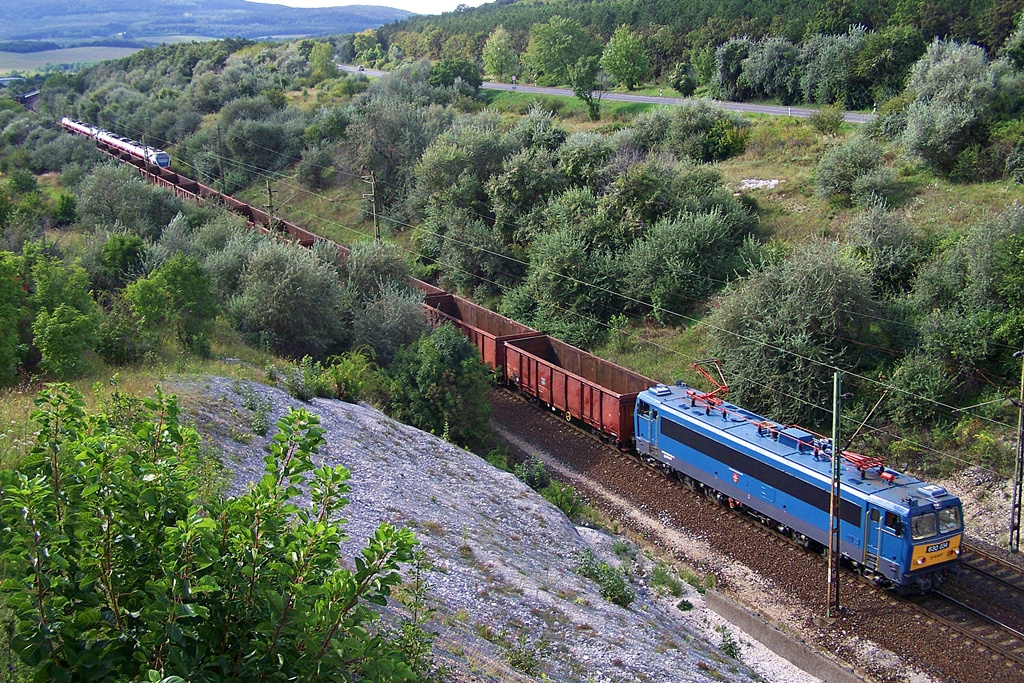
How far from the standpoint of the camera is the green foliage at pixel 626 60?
60.8 metres

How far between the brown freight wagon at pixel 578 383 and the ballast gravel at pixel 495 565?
4530mm

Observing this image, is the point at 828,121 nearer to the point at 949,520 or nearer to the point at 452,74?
the point at 949,520

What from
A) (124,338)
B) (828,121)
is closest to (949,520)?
(124,338)

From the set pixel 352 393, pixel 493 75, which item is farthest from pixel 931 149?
pixel 493 75

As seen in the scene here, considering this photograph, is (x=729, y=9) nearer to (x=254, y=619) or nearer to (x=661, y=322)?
(x=661, y=322)

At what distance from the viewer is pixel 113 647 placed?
511 centimetres

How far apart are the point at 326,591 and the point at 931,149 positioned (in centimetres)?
3240

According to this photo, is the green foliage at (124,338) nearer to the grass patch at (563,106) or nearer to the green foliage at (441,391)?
the green foliage at (441,391)

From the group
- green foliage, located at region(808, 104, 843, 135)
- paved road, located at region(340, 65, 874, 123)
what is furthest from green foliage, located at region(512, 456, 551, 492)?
paved road, located at region(340, 65, 874, 123)

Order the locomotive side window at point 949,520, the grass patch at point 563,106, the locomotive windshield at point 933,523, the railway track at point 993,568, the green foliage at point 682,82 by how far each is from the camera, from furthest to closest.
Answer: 1. the green foliage at point 682,82
2. the grass patch at point 563,106
3. the railway track at point 993,568
4. the locomotive side window at point 949,520
5. the locomotive windshield at point 933,523

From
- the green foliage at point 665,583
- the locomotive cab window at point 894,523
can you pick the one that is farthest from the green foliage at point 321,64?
the locomotive cab window at point 894,523

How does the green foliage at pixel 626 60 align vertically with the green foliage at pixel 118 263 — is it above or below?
above

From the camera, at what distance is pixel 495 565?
43.3 ft

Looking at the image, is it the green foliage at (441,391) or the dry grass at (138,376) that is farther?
the green foliage at (441,391)
